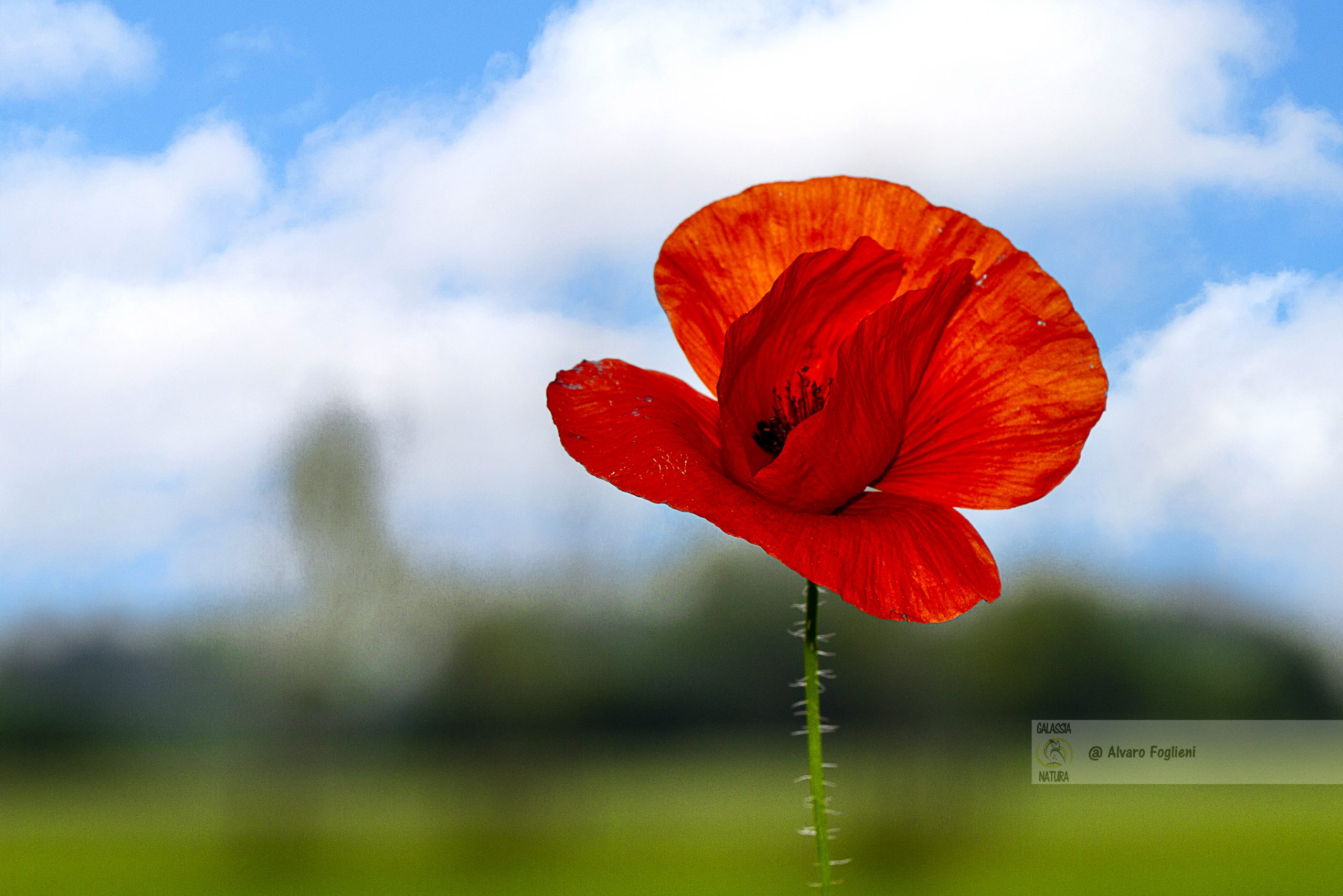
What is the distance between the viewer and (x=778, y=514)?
0.82 meters

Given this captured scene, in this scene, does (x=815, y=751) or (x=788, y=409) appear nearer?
(x=815, y=751)

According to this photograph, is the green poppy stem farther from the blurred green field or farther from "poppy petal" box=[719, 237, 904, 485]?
the blurred green field

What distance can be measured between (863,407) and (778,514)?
4.5 inches

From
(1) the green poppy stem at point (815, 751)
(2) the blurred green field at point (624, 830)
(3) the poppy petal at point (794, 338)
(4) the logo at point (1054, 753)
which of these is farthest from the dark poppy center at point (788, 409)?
(2) the blurred green field at point (624, 830)

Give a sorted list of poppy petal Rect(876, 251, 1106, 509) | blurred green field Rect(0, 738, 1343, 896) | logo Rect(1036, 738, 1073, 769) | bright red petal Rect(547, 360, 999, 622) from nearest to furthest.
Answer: bright red petal Rect(547, 360, 999, 622)
poppy petal Rect(876, 251, 1106, 509)
logo Rect(1036, 738, 1073, 769)
blurred green field Rect(0, 738, 1343, 896)

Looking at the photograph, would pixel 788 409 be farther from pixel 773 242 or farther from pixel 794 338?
pixel 773 242

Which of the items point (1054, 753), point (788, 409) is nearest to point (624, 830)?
point (1054, 753)

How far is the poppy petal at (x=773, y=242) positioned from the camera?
0.97m

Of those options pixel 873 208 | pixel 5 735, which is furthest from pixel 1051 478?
pixel 5 735

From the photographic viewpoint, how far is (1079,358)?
0.92 m

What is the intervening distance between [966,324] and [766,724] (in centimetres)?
861

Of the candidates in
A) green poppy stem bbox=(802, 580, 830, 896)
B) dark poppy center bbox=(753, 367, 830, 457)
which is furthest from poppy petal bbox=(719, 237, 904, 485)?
green poppy stem bbox=(802, 580, 830, 896)

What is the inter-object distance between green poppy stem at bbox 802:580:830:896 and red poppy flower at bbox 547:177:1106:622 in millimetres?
85

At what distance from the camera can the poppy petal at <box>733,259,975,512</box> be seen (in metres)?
0.82
